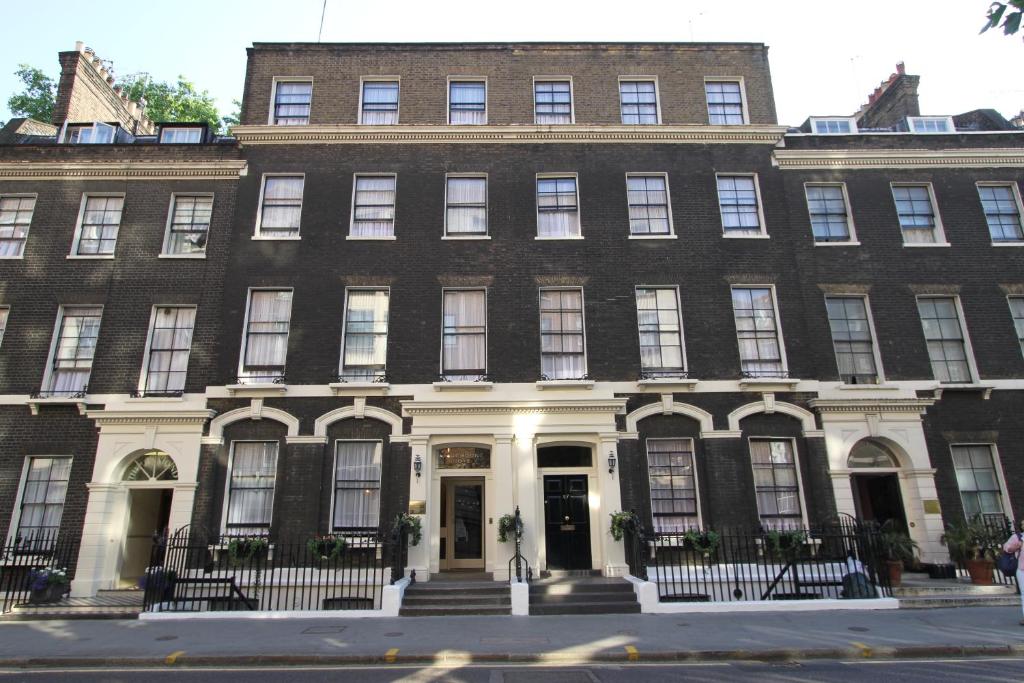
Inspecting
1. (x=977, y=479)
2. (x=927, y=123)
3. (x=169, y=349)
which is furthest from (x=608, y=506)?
(x=927, y=123)

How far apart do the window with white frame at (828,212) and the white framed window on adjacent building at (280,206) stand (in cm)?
1483

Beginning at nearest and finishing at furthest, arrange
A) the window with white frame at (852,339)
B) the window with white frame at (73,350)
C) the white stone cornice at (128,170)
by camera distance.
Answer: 1. the window with white frame at (73,350)
2. the window with white frame at (852,339)
3. the white stone cornice at (128,170)

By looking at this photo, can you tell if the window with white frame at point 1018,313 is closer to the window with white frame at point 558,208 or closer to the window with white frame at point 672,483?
the window with white frame at point 672,483

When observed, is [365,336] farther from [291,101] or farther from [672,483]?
[672,483]

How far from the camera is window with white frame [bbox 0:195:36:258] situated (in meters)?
17.0


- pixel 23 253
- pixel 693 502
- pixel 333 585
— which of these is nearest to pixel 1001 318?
pixel 693 502

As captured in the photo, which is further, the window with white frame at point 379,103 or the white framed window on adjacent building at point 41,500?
the window with white frame at point 379,103

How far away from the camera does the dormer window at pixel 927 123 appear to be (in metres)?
19.4

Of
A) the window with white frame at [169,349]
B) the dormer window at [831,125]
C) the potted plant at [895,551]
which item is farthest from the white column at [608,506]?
the dormer window at [831,125]

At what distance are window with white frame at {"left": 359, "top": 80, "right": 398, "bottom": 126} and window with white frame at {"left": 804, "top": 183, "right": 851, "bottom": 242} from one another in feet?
41.3

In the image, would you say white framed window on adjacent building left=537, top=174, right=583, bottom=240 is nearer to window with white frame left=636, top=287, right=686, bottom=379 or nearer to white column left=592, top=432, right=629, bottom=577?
window with white frame left=636, top=287, right=686, bottom=379

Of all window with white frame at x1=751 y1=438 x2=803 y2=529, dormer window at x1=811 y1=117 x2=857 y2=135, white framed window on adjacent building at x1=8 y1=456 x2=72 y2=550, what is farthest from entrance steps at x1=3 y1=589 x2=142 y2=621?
dormer window at x1=811 y1=117 x2=857 y2=135

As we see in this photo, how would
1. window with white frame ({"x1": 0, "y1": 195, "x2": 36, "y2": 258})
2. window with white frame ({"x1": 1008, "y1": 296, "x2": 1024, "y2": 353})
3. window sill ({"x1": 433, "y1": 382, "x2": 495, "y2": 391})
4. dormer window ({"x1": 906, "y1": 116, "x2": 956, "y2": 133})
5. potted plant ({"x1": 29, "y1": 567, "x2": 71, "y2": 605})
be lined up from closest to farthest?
potted plant ({"x1": 29, "y1": 567, "x2": 71, "y2": 605}), window sill ({"x1": 433, "y1": 382, "x2": 495, "y2": 391}), window with white frame ({"x1": 1008, "y1": 296, "x2": 1024, "y2": 353}), window with white frame ({"x1": 0, "y1": 195, "x2": 36, "y2": 258}), dormer window ({"x1": 906, "y1": 116, "x2": 956, "y2": 133})

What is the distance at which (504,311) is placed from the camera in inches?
632
